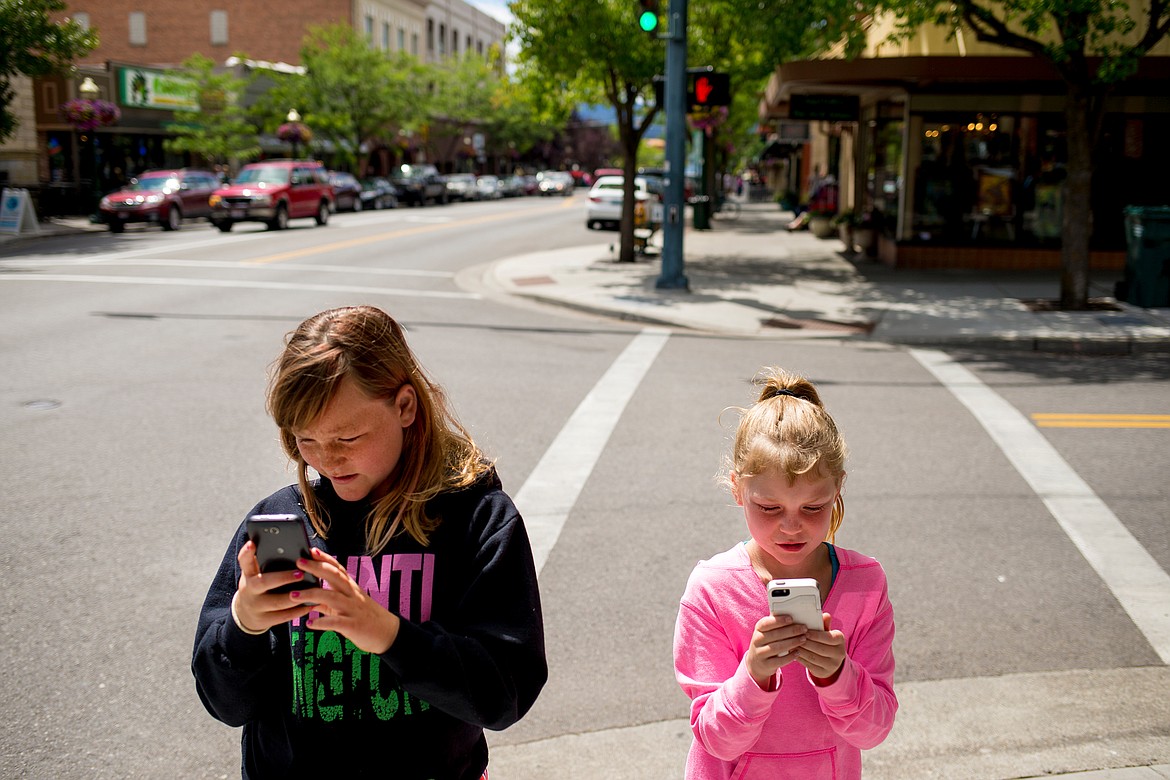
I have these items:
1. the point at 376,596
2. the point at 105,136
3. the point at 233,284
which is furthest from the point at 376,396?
the point at 105,136

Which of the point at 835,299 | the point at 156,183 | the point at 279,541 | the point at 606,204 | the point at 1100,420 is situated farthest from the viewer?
the point at 606,204

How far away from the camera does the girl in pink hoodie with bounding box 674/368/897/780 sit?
1950mm

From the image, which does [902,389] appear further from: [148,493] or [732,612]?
[732,612]

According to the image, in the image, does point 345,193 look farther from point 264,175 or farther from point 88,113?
point 88,113

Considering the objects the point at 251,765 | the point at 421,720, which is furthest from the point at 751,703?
the point at 251,765

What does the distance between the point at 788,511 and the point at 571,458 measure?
5.13 meters

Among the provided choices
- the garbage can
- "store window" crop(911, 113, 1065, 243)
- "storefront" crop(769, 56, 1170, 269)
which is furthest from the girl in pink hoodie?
"store window" crop(911, 113, 1065, 243)

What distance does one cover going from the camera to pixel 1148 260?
47.6ft

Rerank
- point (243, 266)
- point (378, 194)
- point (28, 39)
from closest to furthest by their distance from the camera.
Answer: point (243, 266), point (28, 39), point (378, 194)

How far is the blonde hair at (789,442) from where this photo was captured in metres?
1.96

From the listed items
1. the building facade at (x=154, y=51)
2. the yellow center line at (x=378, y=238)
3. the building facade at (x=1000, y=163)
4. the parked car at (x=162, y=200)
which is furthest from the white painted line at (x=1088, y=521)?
the parked car at (x=162, y=200)

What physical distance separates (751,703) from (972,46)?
1919 cm

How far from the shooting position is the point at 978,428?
806cm

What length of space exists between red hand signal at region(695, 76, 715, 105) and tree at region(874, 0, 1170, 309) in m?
2.96
